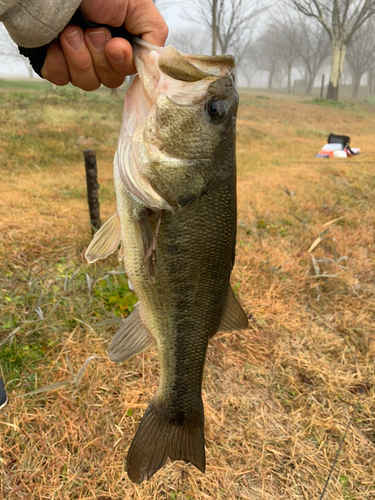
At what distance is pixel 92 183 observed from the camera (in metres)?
3.78

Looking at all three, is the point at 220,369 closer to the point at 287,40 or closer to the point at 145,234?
the point at 145,234

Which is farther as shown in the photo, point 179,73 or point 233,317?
point 233,317

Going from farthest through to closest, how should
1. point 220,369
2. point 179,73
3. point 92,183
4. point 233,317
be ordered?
point 92,183 < point 220,369 < point 233,317 < point 179,73

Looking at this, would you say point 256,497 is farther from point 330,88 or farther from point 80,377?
point 330,88

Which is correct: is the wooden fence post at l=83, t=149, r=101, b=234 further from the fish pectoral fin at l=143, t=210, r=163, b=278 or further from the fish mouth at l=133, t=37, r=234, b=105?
the fish pectoral fin at l=143, t=210, r=163, b=278

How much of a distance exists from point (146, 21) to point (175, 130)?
50 centimetres

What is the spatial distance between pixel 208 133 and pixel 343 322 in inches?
117

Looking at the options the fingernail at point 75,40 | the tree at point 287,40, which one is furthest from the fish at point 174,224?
the tree at point 287,40

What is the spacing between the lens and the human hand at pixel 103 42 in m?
1.38

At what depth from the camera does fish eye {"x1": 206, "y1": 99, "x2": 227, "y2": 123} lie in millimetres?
1414

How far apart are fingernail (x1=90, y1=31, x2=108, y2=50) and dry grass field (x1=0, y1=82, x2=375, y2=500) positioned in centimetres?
198

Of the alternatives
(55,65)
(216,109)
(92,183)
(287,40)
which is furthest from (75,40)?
(287,40)

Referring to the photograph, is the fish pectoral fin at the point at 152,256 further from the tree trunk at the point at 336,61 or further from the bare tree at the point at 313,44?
the bare tree at the point at 313,44

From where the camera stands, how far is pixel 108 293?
329cm
